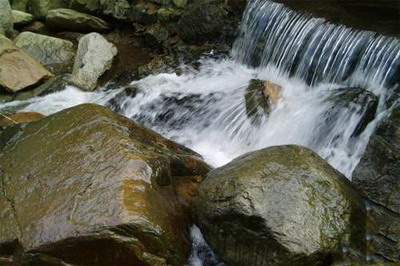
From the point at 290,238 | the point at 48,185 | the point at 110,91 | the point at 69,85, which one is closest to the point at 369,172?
the point at 290,238

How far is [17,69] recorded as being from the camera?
8766 millimetres

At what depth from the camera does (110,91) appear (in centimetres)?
857

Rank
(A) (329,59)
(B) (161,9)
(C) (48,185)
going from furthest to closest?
(B) (161,9) < (A) (329,59) < (C) (48,185)

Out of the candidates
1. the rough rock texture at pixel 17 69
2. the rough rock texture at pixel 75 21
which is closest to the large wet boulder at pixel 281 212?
the rough rock texture at pixel 17 69

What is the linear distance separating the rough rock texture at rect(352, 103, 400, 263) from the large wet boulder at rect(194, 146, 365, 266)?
0.21m

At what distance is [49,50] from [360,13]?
5.33 m

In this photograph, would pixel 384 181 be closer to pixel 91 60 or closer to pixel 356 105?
pixel 356 105

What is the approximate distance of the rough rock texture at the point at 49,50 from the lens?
951cm

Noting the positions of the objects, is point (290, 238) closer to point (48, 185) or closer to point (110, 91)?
point (48, 185)

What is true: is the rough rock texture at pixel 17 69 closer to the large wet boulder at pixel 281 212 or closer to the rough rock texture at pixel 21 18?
the rough rock texture at pixel 21 18

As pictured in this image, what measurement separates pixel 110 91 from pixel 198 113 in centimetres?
186

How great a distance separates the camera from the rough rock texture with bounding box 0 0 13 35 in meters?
10.1

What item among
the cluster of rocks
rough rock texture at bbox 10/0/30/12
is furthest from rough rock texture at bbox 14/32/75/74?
rough rock texture at bbox 10/0/30/12

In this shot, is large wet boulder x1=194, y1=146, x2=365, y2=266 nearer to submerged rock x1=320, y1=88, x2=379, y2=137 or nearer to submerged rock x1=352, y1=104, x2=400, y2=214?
submerged rock x1=352, y1=104, x2=400, y2=214
